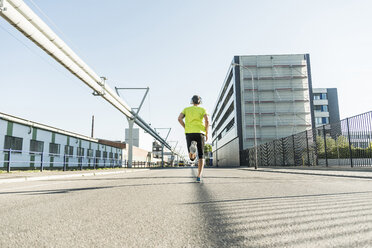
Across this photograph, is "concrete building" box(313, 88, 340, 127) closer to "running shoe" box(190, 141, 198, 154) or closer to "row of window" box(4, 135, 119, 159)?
"row of window" box(4, 135, 119, 159)

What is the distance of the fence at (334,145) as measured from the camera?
45.0ft

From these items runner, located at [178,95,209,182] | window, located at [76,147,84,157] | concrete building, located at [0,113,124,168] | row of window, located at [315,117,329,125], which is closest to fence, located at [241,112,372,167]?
runner, located at [178,95,209,182]

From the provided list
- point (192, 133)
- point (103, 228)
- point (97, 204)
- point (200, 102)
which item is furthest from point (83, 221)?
point (200, 102)

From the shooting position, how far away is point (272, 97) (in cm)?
4488

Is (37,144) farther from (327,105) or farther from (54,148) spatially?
(327,105)

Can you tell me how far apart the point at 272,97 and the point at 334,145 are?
29556mm

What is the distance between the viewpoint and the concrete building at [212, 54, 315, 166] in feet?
142

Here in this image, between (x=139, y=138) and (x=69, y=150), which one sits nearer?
(x=69, y=150)

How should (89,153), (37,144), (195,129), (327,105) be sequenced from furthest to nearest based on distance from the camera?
(327,105)
(89,153)
(37,144)
(195,129)

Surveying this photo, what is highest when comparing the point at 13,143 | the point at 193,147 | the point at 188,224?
the point at 13,143

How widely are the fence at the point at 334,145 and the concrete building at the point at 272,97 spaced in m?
17.6

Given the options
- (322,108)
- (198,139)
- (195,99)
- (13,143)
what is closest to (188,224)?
(198,139)

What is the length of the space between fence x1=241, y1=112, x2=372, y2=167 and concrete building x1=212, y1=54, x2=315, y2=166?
17584 millimetres

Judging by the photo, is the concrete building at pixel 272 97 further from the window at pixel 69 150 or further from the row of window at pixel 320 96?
the window at pixel 69 150
